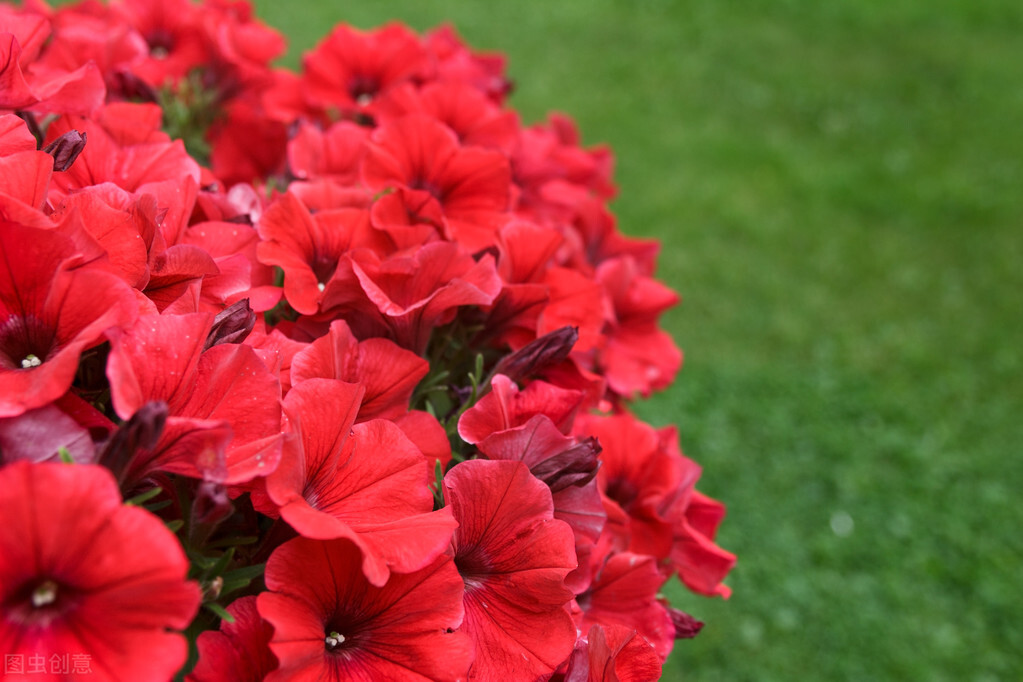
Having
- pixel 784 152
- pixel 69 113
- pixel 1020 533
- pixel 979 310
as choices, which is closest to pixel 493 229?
pixel 69 113

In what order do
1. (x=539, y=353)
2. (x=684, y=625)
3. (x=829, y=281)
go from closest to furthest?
(x=539, y=353) < (x=684, y=625) < (x=829, y=281)

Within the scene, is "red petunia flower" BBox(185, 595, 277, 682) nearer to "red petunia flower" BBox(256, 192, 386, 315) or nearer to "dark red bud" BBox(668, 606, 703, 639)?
"red petunia flower" BBox(256, 192, 386, 315)

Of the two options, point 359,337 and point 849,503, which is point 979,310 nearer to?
point 849,503

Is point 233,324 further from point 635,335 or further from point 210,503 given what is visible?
point 635,335

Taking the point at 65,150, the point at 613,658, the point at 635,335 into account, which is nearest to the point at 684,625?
the point at 613,658

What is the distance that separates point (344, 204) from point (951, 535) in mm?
3056

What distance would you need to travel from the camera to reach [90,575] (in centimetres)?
60

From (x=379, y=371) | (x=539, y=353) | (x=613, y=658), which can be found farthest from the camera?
(x=539, y=353)

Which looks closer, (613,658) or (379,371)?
(613,658)

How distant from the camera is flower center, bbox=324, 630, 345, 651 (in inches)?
30.2

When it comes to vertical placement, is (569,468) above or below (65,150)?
below

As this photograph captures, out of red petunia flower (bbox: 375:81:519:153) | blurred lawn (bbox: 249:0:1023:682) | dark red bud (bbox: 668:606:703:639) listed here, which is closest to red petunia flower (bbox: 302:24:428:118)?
red petunia flower (bbox: 375:81:519:153)

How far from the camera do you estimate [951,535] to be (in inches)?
132

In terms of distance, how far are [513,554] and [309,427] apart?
233 millimetres
